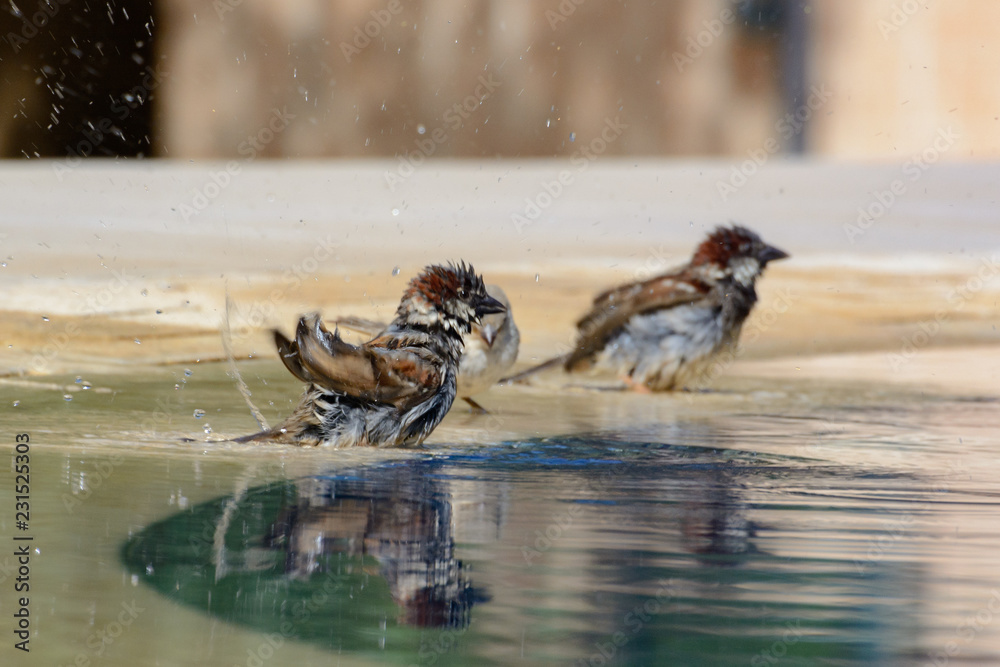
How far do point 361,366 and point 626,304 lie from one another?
258cm

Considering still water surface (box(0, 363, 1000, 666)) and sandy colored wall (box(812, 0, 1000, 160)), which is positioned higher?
sandy colored wall (box(812, 0, 1000, 160))

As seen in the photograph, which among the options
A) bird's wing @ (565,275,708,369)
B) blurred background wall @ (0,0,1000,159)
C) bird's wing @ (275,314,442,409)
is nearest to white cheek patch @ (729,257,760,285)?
bird's wing @ (565,275,708,369)

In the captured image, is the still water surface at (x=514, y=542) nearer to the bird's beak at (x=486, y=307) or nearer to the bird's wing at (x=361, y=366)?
the bird's wing at (x=361, y=366)

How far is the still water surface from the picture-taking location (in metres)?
3.12

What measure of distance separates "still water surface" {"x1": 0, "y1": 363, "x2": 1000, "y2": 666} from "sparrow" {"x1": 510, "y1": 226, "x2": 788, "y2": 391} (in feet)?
3.87

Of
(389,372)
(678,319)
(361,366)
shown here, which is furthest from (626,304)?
(361,366)

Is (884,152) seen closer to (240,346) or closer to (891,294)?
(891,294)

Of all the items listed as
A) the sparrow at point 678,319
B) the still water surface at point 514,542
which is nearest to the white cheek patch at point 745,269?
the sparrow at point 678,319

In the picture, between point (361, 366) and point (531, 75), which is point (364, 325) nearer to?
point (361, 366)

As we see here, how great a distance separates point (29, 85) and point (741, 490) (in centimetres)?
1182

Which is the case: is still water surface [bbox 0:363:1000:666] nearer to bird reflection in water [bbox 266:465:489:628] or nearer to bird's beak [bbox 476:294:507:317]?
bird reflection in water [bbox 266:465:489:628]

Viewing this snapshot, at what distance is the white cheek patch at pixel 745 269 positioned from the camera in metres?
7.48

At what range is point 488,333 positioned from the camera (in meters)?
6.28

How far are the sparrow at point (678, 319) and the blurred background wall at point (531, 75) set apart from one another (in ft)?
20.8
